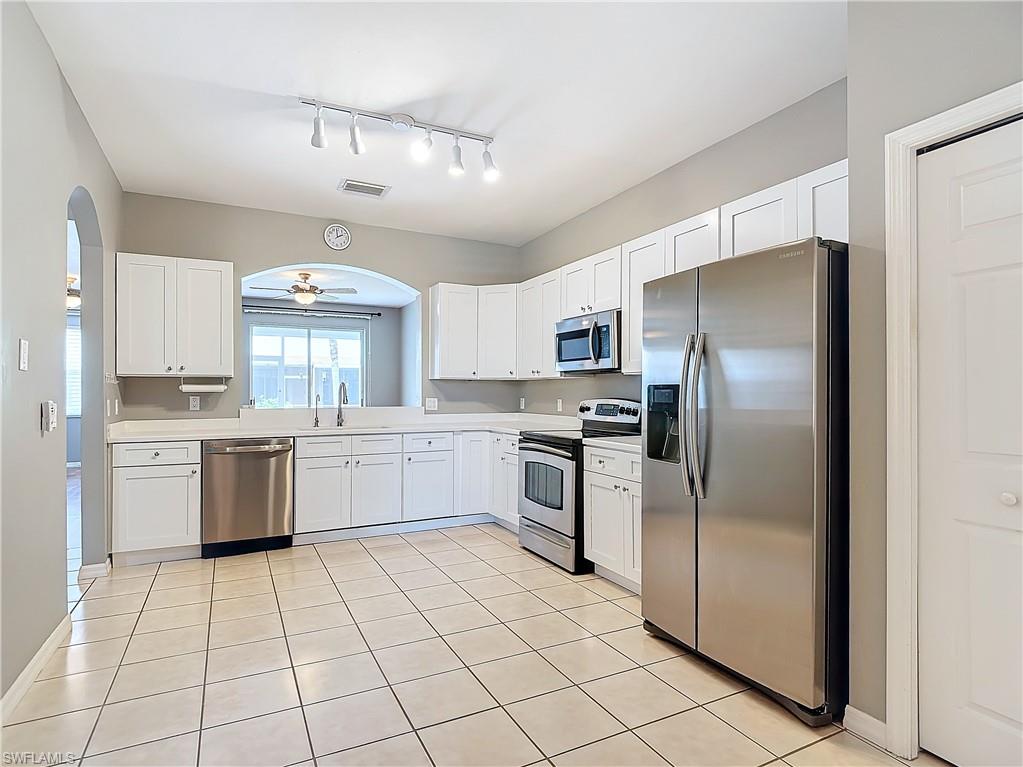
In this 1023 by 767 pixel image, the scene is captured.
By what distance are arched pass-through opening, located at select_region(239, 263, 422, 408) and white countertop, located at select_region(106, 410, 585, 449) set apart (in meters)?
2.65

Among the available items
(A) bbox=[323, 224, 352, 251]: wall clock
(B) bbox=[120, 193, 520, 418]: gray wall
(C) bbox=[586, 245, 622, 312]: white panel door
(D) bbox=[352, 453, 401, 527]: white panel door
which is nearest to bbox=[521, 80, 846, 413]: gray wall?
(C) bbox=[586, 245, 622, 312]: white panel door

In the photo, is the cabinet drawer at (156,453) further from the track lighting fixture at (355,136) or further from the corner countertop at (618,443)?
the corner countertop at (618,443)

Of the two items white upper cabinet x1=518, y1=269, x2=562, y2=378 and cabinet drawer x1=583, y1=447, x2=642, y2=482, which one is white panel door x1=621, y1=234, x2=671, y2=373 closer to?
cabinet drawer x1=583, y1=447, x2=642, y2=482

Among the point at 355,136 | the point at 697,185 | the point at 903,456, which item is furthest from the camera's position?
the point at 697,185

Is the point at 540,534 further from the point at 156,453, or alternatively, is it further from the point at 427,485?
the point at 156,453

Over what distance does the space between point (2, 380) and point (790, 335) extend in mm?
2847

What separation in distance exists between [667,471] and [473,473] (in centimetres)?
270

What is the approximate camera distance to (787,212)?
9.45ft

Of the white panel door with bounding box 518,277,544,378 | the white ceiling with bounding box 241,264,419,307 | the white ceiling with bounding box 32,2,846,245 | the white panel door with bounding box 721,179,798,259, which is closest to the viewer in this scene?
the white ceiling with bounding box 32,2,846,245

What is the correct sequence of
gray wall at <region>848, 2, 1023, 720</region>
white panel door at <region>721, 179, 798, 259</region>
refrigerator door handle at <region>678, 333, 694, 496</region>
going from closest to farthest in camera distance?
gray wall at <region>848, 2, 1023, 720</region> → refrigerator door handle at <region>678, 333, 694, 496</region> → white panel door at <region>721, 179, 798, 259</region>

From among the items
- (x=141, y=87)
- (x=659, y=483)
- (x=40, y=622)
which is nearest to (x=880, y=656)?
(x=659, y=483)

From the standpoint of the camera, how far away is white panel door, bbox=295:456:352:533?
178 inches

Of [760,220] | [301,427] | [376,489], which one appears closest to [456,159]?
[760,220]

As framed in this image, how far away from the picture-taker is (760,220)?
304 cm
